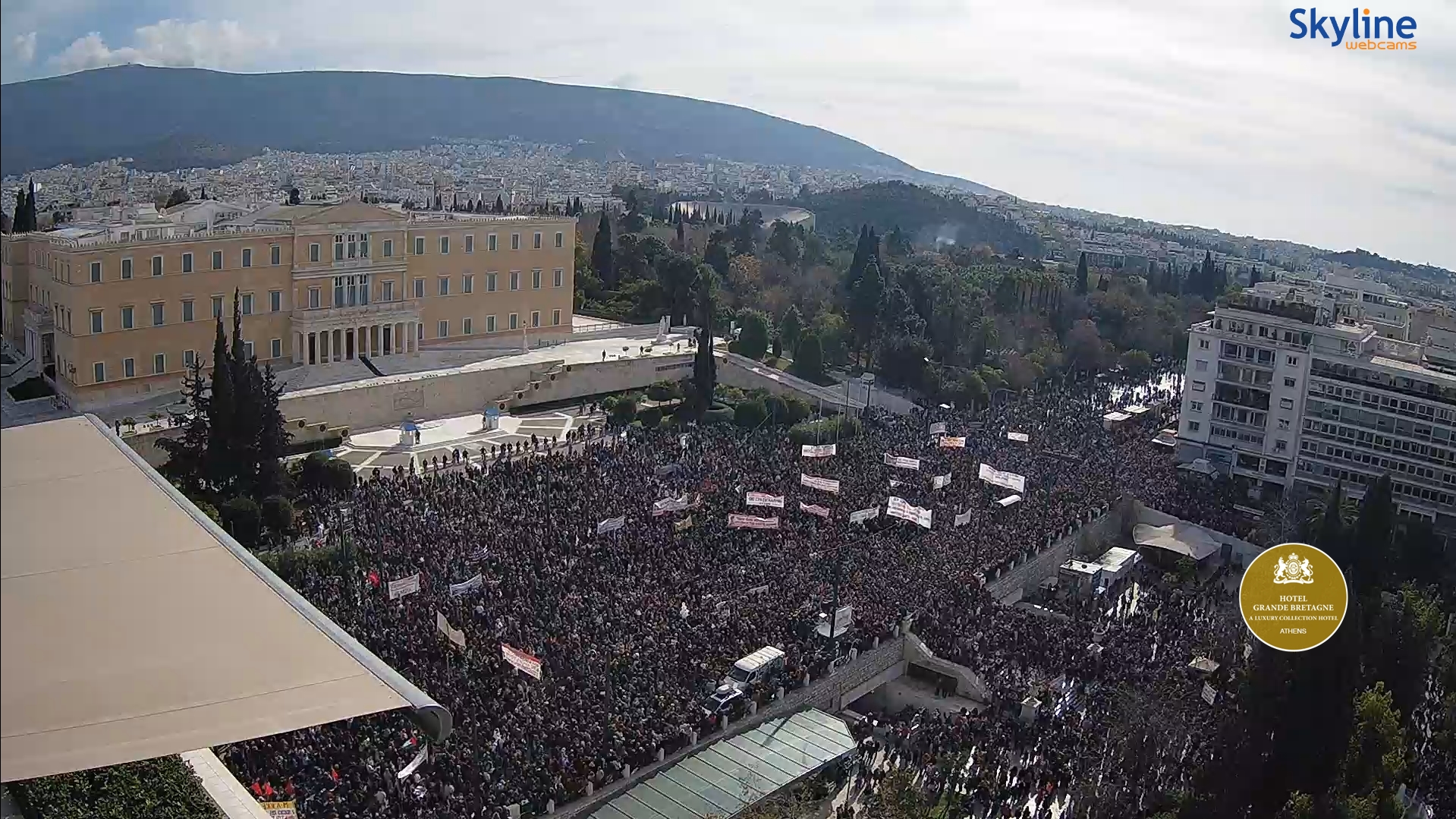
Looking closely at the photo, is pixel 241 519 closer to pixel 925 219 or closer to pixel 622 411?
pixel 622 411

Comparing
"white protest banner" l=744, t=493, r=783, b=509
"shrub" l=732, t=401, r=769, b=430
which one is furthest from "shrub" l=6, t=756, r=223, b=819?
"shrub" l=732, t=401, r=769, b=430

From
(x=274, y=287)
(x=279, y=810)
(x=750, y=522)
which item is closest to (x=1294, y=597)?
(x=750, y=522)

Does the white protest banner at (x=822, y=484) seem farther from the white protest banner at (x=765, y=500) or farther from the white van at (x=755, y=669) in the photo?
the white van at (x=755, y=669)

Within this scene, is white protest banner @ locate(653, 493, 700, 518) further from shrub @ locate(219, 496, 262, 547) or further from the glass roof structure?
shrub @ locate(219, 496, 262, 547)

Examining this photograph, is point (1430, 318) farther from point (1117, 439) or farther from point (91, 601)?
point (91, 601)

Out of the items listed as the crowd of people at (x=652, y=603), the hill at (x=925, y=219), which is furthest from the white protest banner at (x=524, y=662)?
the hill at (x=925, y=219)

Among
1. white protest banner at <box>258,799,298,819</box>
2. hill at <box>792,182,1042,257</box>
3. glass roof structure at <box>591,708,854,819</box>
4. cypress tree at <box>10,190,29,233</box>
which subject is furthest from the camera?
hill at <box>792,182,1042,257</box>

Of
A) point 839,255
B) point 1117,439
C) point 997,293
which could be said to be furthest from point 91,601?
point 839,255

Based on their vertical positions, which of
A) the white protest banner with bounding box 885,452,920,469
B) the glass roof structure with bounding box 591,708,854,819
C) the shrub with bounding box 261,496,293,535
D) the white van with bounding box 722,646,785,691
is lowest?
the glass roof structure with bounding box 591,708,854,819
